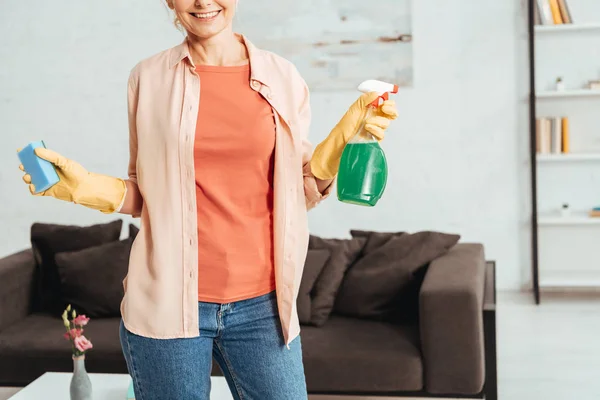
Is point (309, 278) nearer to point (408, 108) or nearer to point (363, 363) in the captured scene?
point (363, 363)

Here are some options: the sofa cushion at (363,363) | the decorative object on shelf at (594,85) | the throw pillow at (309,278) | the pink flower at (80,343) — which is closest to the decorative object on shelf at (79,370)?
the pink flower at (80,343)

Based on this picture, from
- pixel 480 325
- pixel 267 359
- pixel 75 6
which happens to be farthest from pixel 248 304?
pixel 75 6

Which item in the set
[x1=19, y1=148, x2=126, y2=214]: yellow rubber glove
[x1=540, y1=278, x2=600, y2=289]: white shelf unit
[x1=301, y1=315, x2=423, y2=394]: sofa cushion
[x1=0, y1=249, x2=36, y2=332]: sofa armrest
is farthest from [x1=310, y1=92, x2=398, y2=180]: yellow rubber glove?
[x1=540, y1=278, x2=600, y2=289]: white shelf unit

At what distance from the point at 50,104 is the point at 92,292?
241 centimetres

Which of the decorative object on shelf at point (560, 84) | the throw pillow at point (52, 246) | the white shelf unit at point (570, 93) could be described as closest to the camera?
the throw pillow at point (52, 246)

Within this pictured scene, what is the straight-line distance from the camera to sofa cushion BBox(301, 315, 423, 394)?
3029mm

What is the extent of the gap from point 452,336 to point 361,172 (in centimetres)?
152

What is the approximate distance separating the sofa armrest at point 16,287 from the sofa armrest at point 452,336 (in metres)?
1.70

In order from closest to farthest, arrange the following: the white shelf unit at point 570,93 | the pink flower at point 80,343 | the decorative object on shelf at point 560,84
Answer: the pink flower at point 80,343, the white shelf unit at point 570,93, the decorative object on shelf at point 560,84

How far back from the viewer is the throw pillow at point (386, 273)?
3.37 metres

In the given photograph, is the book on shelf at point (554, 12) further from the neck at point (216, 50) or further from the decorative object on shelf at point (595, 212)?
the neck at point (216, 50)

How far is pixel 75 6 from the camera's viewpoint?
5.52 meters

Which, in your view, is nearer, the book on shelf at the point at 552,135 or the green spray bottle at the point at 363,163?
the green spray bottle at the point at 363,163

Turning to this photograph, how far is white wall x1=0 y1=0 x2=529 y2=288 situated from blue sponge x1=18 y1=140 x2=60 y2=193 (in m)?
3.95
